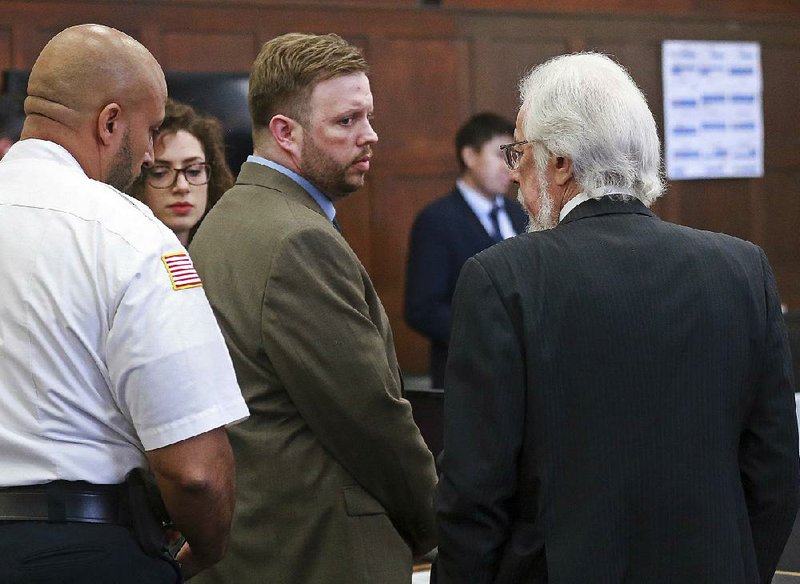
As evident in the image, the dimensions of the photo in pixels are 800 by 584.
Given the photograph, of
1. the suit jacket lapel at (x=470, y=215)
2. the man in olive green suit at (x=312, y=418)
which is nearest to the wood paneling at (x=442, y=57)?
the suit jacket lapel at (x=470, y=215)

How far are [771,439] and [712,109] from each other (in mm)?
6742

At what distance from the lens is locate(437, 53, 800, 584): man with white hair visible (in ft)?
5.82

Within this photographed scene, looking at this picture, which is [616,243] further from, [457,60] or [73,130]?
[457,60]

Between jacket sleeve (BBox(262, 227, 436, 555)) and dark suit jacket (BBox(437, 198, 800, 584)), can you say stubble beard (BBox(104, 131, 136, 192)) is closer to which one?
jacket sleeve (BBox(262, 227, 436, 555))

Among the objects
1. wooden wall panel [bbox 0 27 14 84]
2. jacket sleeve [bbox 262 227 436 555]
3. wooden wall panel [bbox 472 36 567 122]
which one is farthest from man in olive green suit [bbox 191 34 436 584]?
wooden wall panel [bbox 472 36 567 122]

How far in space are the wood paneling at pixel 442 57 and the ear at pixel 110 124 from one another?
4906 mm

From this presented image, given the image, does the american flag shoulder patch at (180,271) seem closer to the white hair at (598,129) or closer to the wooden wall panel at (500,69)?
the white hair at (598,129)

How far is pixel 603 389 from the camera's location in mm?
1782

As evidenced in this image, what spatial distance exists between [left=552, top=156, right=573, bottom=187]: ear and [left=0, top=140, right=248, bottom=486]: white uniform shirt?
0.55m

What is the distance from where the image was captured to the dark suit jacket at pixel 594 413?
1.77 m

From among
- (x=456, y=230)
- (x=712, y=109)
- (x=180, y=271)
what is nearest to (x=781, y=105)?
(x=712, y=109)

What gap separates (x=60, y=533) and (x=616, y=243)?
0.89m

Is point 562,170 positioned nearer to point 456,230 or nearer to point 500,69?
point 456,230

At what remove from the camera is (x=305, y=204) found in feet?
8.02
